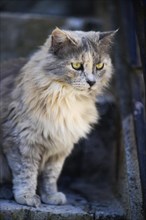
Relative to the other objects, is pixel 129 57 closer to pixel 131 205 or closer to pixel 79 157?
pixel 79 157

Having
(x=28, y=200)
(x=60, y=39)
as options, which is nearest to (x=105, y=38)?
(x=60, y=39)

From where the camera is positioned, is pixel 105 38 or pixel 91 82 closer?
pixel 91 82

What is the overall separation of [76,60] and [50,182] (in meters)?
0.90

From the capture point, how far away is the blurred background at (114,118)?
288 cm

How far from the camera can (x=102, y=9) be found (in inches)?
210

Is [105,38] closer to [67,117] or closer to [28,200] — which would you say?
[67,117]

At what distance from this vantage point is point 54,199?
3.08 metres

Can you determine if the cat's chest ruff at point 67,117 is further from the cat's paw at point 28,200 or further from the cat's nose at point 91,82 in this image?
the cat's paw at point 28,200

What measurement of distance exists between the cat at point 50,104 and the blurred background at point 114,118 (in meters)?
0.28

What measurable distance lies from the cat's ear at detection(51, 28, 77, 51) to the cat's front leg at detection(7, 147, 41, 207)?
2.39 ft

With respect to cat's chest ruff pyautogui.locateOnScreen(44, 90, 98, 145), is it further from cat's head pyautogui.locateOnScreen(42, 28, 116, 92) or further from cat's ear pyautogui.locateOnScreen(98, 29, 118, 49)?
cat's ear pyautogui.locateOnScreen(98, 29, 118, 49)

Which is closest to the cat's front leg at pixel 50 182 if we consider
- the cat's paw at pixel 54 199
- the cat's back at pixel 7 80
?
the cat's paw at pixel 54 199

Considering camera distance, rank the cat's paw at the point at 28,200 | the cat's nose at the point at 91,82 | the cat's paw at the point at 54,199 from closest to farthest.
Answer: the cat's nose at the point at 91,82
the cat's paw at the point at 28,200
the cat's paw at the point at 54,199

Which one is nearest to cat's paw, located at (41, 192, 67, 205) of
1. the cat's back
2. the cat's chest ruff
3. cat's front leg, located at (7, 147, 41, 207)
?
cat's front leg, located at (7, 147, 41, 207)
